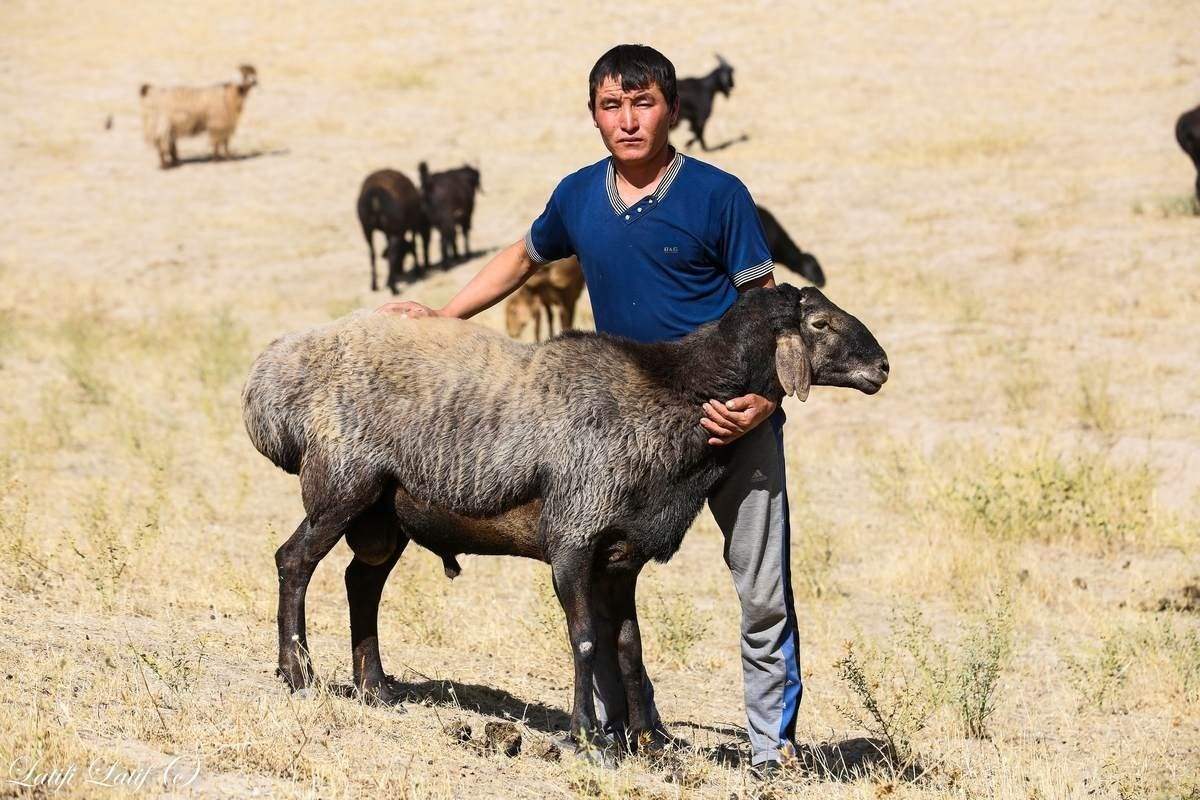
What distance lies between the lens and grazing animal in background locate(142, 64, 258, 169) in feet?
92.0

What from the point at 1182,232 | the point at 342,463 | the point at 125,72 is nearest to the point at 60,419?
the point at 342,463

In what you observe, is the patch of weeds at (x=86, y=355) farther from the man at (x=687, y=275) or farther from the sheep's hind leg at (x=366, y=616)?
the man at (x=687, y=275)

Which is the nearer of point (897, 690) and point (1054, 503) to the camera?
point (897, 690)

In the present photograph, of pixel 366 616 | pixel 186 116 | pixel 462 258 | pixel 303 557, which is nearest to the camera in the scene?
pixel 303 557

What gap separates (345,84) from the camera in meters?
33.2

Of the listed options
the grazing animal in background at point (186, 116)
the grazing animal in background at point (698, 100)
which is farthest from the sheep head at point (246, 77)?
the grazing animal in background at point (698, 100)

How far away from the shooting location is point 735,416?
4.88m

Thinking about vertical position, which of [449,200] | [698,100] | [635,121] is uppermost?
[698,100]

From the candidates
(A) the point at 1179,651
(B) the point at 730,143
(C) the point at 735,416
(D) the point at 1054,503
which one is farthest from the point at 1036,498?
(B) the point at 730,143

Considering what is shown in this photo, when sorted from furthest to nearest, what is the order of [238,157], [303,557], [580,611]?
[238,157] → [303,557] → [580,611]

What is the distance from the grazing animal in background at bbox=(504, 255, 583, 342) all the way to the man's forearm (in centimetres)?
1057

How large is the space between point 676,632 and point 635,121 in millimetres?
3305

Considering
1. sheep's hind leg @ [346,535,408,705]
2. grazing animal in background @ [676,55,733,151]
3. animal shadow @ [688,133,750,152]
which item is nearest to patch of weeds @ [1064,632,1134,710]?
sheep's hind leg @ [346,535,408,705]

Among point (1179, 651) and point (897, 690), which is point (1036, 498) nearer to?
point (1179, 651)
